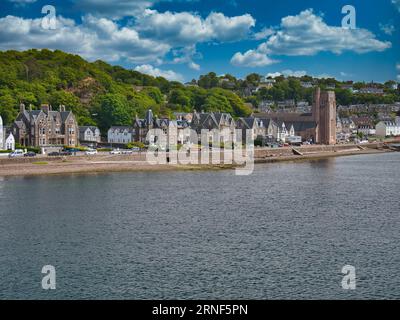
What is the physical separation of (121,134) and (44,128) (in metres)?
11.4

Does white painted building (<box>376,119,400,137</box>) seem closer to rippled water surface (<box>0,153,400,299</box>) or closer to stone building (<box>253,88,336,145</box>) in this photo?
stone building (<box>253,88,336,145</box>)

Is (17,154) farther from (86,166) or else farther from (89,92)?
(89,92)

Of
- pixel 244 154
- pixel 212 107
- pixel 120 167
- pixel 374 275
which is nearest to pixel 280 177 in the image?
pixel 120 167

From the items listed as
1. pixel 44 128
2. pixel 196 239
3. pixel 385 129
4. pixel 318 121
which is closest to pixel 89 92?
pixel 44 128

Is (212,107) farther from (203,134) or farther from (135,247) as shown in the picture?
(135,247)

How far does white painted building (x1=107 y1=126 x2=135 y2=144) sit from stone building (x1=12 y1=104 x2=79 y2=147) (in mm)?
6724

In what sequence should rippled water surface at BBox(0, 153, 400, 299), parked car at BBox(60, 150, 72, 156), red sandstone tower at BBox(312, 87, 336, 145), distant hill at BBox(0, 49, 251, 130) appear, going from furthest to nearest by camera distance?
red sandstone tower at BBox(312, 87, 336, 145) → distant hill at BBox(0, 49, 251, 130) → parked car at BBox(60, 150, 72, 156) → rippled water surface at BBox(0, 153, 400, 299)

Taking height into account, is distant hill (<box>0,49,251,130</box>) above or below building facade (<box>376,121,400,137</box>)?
above

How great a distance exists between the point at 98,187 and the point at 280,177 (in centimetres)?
1561

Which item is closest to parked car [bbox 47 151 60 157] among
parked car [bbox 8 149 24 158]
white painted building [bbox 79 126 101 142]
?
parked car [bbox 8 149 24 158]

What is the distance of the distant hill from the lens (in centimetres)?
7512

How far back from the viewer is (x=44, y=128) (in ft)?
203

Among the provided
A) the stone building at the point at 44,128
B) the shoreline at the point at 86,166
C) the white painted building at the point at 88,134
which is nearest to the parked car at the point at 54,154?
the shoreline at the point at 86,166

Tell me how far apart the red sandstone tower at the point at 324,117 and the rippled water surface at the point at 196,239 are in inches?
2113
